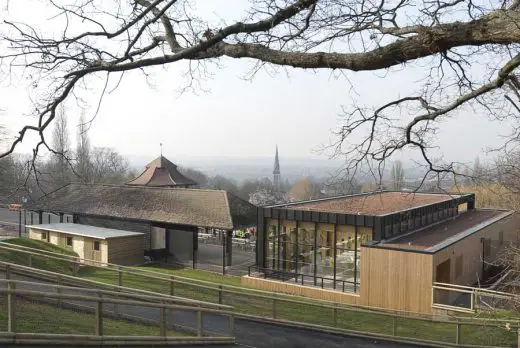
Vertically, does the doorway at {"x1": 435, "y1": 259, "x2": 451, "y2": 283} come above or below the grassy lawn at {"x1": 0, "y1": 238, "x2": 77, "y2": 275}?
below

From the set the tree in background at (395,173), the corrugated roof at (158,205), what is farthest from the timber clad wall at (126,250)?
the tree in background at (395,173)

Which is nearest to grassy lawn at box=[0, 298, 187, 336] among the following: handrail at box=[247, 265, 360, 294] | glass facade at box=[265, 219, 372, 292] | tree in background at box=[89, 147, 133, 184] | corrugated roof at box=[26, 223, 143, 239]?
handrail at box=[247, 265, 360, 294]

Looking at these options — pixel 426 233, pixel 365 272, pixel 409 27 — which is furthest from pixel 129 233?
pixel 409 27

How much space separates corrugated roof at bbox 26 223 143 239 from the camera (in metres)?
28.7

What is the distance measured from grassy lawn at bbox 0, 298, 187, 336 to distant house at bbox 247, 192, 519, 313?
13240 mm

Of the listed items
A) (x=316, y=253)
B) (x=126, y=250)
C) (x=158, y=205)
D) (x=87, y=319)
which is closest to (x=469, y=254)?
(x=316, y=253)

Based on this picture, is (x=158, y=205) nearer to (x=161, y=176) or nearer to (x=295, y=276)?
(x=295, y=276)

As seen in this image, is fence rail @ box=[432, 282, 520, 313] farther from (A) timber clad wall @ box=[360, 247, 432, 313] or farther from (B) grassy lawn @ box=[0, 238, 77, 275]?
(B) grassy lawn @ box=[0, 238, 77, 275]

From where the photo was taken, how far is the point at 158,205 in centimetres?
3150

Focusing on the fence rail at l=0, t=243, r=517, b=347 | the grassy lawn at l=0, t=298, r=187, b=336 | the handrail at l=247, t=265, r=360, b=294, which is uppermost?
the grassy lawn at l=0, t=298, r=187, b=336

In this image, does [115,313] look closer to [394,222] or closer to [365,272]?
[365,272]

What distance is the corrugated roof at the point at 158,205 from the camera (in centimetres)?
2912

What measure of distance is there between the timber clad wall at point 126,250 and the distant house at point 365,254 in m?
7.72

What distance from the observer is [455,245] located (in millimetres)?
23031
